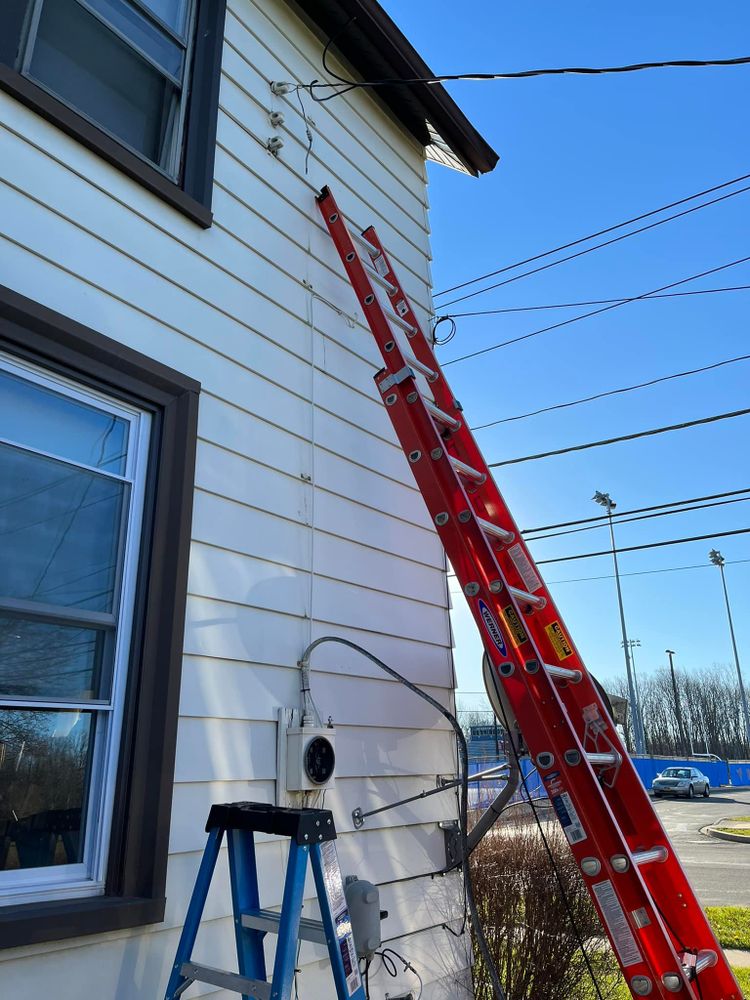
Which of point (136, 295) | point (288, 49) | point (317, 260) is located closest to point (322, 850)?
point (136, 295)

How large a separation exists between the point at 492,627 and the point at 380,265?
229 centimetres

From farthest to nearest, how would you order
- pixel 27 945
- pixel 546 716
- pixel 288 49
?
1. pixel 288 49
2. pixel 546 716
3. pixel 27 945

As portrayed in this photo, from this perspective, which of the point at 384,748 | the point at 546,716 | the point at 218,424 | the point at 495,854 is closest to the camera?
the point at 546,716

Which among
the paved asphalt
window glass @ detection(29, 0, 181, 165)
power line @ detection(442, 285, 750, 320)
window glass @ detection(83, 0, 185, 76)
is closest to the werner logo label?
window glass @ detection(29, 0, 181, 165)

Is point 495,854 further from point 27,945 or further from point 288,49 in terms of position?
point 288,49

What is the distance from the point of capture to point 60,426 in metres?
2.21

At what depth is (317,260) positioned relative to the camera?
3611 mm

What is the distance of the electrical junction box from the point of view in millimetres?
2490

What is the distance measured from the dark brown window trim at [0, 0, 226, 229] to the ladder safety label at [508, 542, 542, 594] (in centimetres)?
195

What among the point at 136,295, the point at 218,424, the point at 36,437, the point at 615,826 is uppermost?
the point at 136,295

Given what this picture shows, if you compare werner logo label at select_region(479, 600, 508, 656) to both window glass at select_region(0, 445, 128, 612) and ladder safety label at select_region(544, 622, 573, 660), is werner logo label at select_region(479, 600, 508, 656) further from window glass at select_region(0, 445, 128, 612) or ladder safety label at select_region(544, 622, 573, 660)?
window glass at select_region(0, 445, 128, 612)

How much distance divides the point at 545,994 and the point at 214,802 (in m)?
3.13

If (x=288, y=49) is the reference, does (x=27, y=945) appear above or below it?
below

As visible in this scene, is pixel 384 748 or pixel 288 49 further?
pixel 288 49
